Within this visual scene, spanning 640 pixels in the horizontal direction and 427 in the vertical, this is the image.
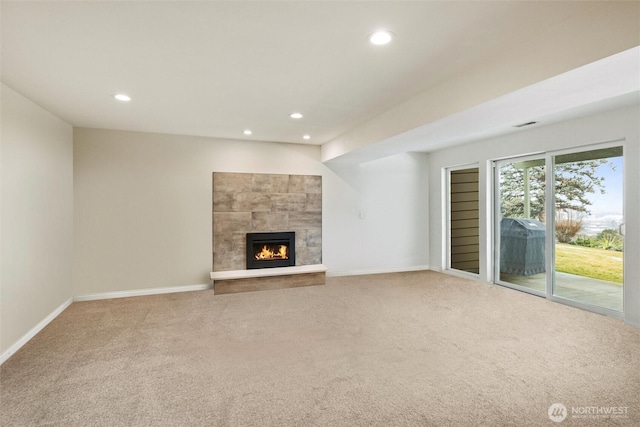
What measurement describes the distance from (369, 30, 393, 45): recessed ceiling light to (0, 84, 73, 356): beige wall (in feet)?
10.5

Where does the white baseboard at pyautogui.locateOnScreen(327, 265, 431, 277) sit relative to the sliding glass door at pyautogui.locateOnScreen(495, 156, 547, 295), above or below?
below

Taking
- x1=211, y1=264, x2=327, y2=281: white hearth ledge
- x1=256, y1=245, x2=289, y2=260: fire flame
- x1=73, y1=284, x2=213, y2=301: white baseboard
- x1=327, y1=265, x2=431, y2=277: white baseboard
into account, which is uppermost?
x1=256, y1=245, x2=289, y2=260: fire flame

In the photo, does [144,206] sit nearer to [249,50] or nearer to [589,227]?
[249,50]

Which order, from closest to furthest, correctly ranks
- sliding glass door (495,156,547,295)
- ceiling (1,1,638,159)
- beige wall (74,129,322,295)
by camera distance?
ceiling (1,1,638,159), beige wall (74,129,322,295), sliding glass door (495,156,547,295)

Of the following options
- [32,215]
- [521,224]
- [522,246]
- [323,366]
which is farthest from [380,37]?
[522,246]

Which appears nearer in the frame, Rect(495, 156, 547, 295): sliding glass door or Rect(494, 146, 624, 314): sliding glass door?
Rect(494, 146, 624, 314): sliding glass door

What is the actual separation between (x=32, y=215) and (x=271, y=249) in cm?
312

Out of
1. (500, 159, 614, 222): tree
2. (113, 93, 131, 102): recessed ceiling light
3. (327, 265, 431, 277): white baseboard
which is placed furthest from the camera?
(327, 265, 431, 277): white baseboard

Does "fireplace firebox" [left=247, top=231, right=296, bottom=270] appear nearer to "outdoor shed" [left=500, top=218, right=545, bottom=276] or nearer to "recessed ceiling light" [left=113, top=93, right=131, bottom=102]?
"recessed ceiling light" [left=113, top=93, right=131, bottom=102]

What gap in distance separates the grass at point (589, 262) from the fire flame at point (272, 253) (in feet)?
13.2

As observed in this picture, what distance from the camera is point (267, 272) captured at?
5129mm

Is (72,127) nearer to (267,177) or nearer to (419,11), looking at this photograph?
(267,177)

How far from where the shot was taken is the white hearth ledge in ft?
16.0

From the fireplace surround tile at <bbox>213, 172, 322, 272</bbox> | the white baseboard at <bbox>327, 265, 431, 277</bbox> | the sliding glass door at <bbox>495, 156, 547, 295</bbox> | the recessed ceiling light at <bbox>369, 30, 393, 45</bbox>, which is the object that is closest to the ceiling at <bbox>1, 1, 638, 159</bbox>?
the recessed ceiling light at <bbox>369, 30, 393, 45</bbox>
